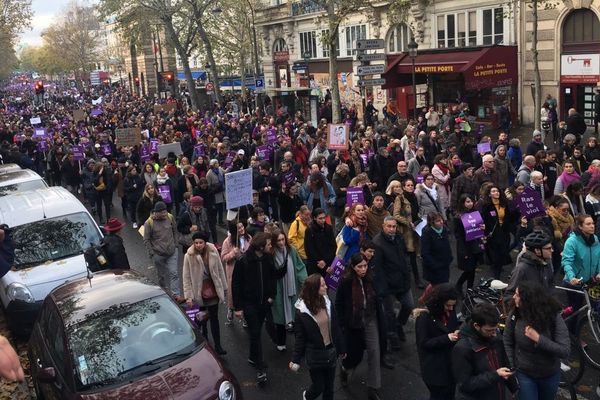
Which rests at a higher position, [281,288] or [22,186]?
[22,186]

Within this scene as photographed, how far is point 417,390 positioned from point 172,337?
2.70 metres

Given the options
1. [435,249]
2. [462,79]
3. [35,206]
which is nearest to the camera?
[435,249]

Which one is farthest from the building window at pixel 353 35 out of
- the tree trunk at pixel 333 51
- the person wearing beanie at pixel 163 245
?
the person wearing beanie at pixel 163 245

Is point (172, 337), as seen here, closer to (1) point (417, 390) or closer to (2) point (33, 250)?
(1) point (417, 390)

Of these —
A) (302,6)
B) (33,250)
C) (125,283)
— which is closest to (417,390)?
(125,283)

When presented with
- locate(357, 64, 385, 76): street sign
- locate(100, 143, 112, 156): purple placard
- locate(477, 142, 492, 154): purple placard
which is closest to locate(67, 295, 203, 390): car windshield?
locate(477, 142, 492, 154): purple placard

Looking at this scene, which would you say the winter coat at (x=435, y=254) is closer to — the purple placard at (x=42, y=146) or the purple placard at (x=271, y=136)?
the purple placard at (x=271, y=136)

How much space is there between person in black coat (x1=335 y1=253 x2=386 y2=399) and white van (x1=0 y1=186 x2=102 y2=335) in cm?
442

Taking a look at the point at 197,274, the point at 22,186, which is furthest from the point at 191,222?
the point at 22,186

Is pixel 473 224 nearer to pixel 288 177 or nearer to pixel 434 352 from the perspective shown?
pixel 434 352

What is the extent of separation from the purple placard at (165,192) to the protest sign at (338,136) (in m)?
4.28

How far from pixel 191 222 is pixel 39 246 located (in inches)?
92.7

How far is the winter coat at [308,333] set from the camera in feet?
19.6

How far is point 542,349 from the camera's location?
5.02 meters
